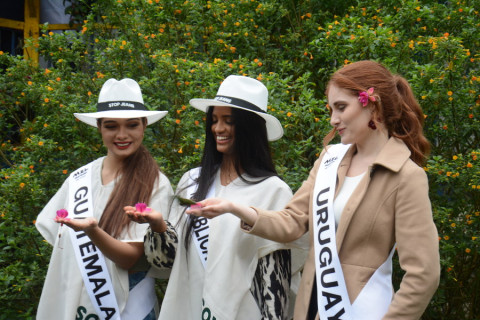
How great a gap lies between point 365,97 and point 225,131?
769 millimetres

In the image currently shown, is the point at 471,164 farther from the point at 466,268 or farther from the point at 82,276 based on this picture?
the point at 82,276

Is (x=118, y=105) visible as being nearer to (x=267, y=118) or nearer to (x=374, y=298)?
(x=267, y=118)

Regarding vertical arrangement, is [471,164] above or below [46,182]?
above

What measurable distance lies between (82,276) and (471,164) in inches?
91.0

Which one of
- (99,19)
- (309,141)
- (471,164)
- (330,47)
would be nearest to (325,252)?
(309,141)

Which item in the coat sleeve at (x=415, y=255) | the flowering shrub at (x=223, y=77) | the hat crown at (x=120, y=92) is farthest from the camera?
the flowering shrub at (x=223, y=77)

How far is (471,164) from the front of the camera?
4238 millimetres

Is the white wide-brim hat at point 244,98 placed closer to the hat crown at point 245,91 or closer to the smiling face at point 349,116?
the hat crown at point 245,91

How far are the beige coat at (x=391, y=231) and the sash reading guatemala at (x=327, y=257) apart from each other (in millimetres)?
33

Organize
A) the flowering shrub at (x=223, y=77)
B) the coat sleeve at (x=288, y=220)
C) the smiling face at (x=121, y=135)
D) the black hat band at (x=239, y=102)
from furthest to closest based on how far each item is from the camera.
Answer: the flowering shrub at (x=223, y=77) < the smiling face at (x=121, y=135) < the black hat band at (x=239, y=102) < the coat sleeve at (x=288, y=220)

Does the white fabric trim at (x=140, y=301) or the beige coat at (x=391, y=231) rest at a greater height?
the beige coat at (x=391, y=231)

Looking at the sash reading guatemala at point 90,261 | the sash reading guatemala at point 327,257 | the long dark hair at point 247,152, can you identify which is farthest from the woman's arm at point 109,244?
the sash reading guatemala at point 327,257

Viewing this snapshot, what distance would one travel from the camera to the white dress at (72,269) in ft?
10.8

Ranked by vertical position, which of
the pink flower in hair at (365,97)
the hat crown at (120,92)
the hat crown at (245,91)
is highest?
the pink flower in hair at (365,97)
